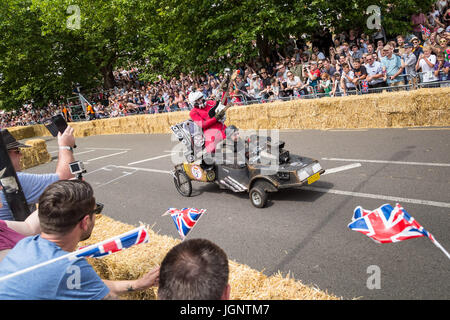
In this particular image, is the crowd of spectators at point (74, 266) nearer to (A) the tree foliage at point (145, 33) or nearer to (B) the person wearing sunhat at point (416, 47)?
(B) the person wearing sunhat at point (416, 47)

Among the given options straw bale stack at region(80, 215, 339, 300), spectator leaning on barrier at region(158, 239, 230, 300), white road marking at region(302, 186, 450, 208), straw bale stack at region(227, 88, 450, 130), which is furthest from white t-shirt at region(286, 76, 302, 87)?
spectator leaning on barrier at region(158, 239, 230, 300)

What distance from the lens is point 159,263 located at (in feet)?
10.7

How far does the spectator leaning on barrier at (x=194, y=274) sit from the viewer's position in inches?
61.7

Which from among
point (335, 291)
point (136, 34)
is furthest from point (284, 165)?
point (136, 34)

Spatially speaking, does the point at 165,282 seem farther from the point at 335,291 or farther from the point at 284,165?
the point at 284,165

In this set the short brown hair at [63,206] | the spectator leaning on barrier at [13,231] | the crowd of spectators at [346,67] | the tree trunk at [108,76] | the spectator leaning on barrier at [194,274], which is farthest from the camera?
the tree trunk at [108,76]

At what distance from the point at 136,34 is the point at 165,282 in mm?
31468

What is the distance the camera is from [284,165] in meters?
5.80

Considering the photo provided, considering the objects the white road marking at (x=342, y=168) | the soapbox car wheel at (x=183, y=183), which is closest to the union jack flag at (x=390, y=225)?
the white road marking at (x=342, y=168)

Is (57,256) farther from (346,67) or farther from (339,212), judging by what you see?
(346,67)

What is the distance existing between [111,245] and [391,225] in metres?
1.96

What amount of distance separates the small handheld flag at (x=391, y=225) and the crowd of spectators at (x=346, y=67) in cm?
891

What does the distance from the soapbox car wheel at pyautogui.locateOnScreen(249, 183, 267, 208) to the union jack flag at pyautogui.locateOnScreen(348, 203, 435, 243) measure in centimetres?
335
